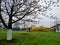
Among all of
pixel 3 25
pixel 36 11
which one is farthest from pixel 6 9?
pixel 36 11

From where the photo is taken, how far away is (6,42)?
22.0 m

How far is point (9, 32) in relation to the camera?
901 inches

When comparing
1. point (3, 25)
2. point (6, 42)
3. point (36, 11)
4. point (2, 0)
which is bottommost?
point (6, 42)

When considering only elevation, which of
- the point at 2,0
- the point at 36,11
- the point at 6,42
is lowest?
the point at 6,42

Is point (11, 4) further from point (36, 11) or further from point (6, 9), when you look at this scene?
point (36, 11)

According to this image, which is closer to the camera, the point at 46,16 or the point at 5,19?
the point at 46,16

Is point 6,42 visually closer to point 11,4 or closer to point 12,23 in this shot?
point 12,23

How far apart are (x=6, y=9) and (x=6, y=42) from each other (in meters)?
4.15

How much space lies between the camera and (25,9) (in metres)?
23.0

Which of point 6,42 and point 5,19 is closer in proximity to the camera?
point 6,42

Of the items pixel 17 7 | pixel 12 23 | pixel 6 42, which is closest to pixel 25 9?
pixel 17 7

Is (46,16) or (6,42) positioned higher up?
(46,16)

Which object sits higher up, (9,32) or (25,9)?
(25,9)

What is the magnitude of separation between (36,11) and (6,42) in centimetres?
536
